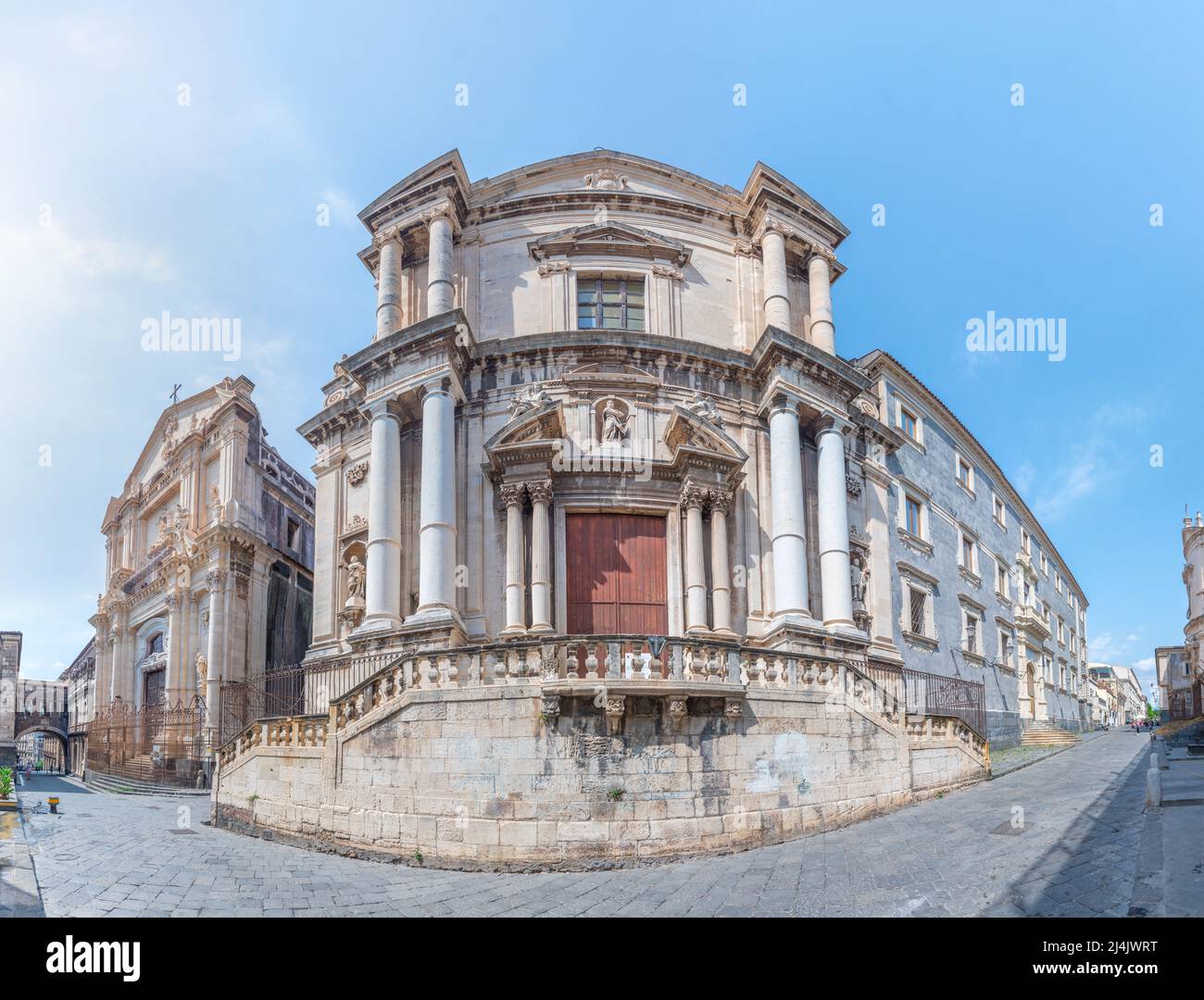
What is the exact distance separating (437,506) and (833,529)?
937 centimetres

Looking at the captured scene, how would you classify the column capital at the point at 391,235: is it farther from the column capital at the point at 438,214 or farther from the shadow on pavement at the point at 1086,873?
the shadow on pavement at the point at 1086,873

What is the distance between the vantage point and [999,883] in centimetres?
793

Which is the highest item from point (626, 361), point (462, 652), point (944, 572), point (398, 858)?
point (626, 361)

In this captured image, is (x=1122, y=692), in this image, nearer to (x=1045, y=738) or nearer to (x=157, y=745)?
(x=1045, y=738)

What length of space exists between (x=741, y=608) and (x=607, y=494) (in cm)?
414

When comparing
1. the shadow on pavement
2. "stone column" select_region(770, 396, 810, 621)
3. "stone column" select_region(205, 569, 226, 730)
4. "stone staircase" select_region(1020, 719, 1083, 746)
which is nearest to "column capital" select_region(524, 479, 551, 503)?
"stone column" select_region(770, 396, 810, 621)

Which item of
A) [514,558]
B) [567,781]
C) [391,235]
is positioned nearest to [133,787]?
[514,558]

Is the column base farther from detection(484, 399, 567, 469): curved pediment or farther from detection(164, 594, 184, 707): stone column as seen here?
detection(164, 594, 184, 707): stone column

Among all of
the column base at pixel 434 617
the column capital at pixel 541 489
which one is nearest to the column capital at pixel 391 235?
the column capital at pixel 541 489

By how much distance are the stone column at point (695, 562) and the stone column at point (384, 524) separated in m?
6.54

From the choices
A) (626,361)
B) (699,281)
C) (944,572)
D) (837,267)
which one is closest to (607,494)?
(626,361)

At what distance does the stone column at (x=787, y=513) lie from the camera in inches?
709

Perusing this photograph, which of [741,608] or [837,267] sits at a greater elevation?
[837,267]

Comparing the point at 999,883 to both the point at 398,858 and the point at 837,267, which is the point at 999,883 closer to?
the point at 398,858
